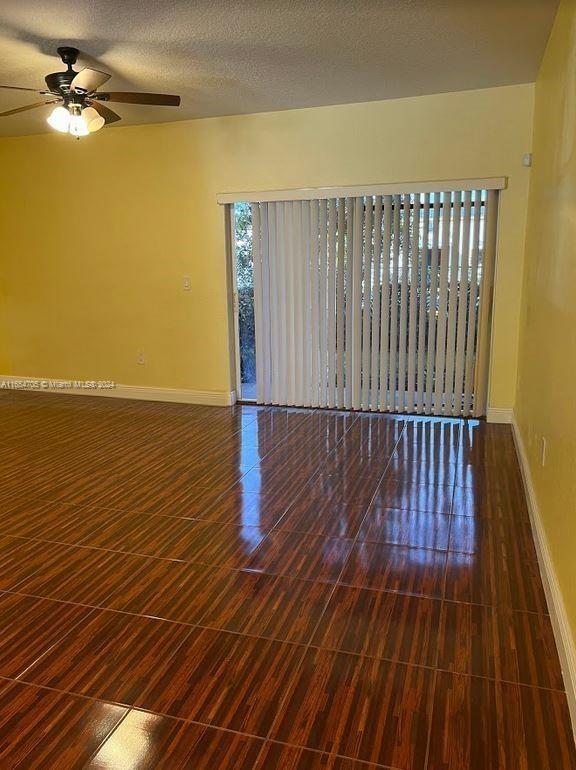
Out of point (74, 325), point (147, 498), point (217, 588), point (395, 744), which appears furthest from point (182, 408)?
point (395, 744)

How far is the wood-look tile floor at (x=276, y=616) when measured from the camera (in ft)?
5.36

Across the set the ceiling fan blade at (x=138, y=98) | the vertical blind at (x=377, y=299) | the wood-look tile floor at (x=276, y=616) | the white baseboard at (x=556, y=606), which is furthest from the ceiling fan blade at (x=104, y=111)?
the white baseboard at (x=556, y=606)

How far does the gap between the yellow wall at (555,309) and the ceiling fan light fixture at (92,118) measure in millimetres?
2608

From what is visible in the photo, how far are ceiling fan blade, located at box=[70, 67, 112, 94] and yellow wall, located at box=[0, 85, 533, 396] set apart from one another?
6.31 ft

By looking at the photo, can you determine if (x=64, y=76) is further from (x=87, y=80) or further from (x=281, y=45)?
(x=281, y=45)

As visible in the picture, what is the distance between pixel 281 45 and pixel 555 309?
2.29 meters

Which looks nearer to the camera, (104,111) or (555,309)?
(555,309)

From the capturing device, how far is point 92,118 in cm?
351
